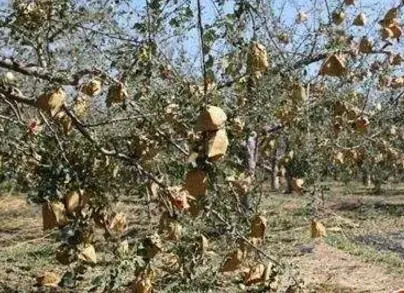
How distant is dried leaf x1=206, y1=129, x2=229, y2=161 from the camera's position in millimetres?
1565

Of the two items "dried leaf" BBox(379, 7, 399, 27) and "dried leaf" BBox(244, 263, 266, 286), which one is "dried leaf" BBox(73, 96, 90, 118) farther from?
"dried leaf" BBox(379, 7, 399, 27)

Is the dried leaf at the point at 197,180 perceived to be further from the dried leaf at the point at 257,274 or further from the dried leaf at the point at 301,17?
the dried leaf at the point at 301,17

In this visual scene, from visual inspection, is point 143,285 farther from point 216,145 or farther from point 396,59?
point 396,59

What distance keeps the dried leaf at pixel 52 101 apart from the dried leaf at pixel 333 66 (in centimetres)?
92

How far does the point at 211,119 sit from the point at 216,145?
7cm

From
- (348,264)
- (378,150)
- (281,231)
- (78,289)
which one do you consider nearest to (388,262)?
(348,264)

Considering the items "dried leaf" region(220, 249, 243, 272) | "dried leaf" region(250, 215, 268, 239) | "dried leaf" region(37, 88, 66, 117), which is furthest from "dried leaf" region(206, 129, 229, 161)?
"dried leaf" region(220, 249, 243, 272)

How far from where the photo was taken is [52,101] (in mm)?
2250

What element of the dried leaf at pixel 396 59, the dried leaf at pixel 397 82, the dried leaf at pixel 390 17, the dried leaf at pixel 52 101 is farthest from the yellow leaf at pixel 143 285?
the dried leaf at pixel 397 82

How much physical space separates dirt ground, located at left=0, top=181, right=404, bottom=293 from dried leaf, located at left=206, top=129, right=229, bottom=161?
212 cm

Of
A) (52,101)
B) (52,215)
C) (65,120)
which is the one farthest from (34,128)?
(52,101)

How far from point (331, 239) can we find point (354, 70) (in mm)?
2707

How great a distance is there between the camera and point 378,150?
40.1 ft

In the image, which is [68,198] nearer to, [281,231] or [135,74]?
[135,74]
